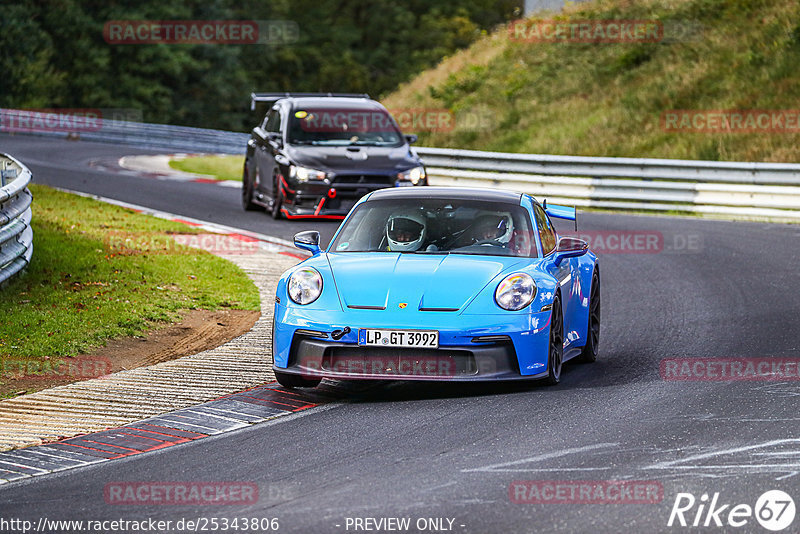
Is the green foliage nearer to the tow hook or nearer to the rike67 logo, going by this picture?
the tow hook

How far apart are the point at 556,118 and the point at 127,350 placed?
78.8ft

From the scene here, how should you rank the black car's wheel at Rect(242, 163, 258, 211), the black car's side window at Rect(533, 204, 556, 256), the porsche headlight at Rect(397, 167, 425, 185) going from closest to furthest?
the black car's side window at Rect(533, 204, 556, 256)
the porsche headlight at Rect(397, 167, 425, 185)
the black car's wheel at Rect(242, 163, 258, 211)

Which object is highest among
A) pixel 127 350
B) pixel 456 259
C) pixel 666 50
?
pixel 666 50

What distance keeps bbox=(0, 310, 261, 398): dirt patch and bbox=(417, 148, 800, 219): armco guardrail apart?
1203 cm

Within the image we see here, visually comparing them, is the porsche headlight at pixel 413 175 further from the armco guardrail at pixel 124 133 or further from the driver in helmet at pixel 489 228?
the armco guardrail at pixel 124 133

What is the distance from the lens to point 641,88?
32.7 m

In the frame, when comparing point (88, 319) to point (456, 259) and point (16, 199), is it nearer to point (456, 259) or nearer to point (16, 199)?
point (16, 199)

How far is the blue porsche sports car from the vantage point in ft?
26.9

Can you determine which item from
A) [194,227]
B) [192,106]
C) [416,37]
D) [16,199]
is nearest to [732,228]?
[194,227]

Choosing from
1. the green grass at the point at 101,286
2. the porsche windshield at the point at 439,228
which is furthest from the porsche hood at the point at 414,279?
the green grass at the point at 101,286

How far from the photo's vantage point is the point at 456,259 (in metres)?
8.94

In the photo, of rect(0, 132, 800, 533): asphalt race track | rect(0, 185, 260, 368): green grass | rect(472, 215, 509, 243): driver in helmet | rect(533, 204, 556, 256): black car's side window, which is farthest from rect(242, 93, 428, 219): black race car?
rect(472, 215, 509, 243): driver in helmet

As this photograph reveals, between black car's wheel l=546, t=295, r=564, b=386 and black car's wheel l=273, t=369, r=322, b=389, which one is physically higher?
black car's wheel l=546, t=295, r=564, b=386

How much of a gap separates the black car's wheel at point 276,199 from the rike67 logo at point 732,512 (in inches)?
548
